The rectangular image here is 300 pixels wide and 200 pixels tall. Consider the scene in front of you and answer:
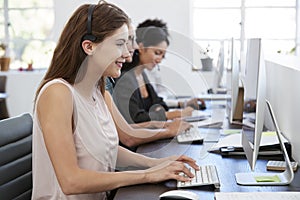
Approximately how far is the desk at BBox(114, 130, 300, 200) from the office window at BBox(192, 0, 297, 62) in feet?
11.8

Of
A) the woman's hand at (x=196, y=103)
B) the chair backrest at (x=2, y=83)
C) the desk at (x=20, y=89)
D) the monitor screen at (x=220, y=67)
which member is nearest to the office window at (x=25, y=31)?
the desk at (x=20, y=89)

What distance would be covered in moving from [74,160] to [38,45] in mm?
4692

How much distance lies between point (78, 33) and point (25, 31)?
181 inches

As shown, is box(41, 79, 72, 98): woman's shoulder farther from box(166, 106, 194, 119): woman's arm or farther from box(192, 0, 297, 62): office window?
box(192, 0, 297, 62): office window

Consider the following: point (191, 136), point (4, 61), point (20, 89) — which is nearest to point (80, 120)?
point (191, 136)

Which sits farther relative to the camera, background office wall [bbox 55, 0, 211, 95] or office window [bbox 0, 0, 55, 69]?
office window [bbox 0, 0, 55, 69]

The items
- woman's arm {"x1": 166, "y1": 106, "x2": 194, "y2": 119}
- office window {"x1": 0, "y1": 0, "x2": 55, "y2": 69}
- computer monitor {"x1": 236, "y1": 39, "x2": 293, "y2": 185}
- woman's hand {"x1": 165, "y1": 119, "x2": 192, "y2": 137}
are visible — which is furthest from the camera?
office window {"x1": 0, "y1": 0, "x2": 55, "y2": 69}

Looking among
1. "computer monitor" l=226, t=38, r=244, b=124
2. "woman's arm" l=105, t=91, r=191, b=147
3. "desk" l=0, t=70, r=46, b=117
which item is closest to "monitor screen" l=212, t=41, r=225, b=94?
"computer monitor" l=226, t=38, r=244, b=124

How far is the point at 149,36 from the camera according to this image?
139 inches

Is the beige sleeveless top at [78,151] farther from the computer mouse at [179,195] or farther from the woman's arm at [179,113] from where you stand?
the woman's arm at [179,113]

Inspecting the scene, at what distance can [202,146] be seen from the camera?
229 cm

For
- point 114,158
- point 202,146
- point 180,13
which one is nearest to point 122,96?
point 202,146

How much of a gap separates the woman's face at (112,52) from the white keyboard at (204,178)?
1.38 ft

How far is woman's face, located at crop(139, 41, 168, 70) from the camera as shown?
3301 millimetres
